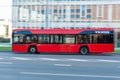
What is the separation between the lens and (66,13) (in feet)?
202

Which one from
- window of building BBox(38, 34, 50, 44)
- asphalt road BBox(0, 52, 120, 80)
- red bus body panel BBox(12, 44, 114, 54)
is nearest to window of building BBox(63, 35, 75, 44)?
red bus body panel BBox(12, 44, 114, 54)

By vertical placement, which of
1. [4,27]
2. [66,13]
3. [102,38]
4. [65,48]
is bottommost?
[65,48]

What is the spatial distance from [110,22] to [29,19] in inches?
588

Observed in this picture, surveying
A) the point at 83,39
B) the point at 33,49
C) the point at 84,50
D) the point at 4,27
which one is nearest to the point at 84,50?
the point at 84,50

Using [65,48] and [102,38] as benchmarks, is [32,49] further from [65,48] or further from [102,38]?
[102,38]

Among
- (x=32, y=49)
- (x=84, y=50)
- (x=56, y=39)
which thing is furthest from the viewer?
(x=32, y=49)

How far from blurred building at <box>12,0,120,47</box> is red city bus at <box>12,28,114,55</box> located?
26.9 m

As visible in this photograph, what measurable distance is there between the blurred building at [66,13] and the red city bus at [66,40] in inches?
1059

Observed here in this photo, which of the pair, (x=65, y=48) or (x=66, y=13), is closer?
(x=65, y=48)

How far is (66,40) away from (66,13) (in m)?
30.5

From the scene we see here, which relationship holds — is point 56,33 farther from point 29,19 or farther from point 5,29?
point 5,29

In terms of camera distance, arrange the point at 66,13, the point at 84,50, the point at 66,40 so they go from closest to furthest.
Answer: the point at 84,50 < the point at 66,40 < the point at 66,13

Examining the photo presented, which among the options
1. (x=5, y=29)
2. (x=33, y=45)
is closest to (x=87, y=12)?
(x=33, y=45)

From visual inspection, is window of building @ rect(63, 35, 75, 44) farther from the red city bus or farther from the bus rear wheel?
the bus rear wheel
